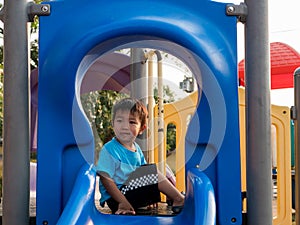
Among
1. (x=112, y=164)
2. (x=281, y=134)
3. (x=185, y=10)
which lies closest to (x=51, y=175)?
(x=112, y=164)

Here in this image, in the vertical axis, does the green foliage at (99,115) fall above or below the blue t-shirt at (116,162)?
above

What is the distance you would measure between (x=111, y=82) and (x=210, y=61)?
1334 mm

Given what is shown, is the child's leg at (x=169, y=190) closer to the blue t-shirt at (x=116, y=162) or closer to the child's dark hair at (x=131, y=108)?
the blue t-shirt at (x=116, y=162)

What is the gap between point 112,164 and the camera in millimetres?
2301

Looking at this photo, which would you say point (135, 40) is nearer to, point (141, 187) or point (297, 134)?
point (141, 187)

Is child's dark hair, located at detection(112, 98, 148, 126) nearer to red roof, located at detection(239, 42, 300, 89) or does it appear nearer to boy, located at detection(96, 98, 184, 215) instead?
boy, located at detection(96, 98, 184, 215)

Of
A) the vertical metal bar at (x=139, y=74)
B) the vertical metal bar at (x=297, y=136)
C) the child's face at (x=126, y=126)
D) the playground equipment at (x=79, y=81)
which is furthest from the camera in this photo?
the vertical metal bar at (x=139, y=74)

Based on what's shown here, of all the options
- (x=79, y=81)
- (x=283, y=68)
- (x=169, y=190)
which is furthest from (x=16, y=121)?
(x=283, y=68)

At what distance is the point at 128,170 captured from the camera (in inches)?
92.7

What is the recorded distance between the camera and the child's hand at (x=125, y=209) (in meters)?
2.24

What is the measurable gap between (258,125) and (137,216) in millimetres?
584

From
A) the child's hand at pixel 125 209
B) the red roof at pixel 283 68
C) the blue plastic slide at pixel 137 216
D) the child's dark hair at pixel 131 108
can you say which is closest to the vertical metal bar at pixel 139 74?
the child's dark hair at pixel 131 108

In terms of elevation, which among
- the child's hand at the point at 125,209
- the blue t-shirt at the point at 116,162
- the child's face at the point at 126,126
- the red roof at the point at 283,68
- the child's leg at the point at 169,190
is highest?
the red roof at the point at 283,68

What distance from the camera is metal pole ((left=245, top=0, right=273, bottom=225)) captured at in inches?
83.0
